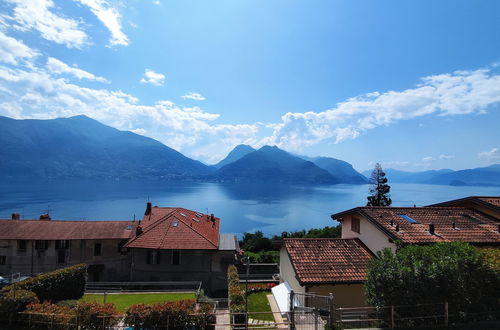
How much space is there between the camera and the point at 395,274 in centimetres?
1160

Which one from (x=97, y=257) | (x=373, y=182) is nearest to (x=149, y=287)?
(x=97, y=257)

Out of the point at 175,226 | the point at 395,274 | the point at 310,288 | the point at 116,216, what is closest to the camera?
the point at 395,274

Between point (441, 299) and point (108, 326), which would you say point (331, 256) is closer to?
point (441, 299)

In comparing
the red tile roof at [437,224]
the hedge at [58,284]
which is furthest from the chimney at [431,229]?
the hedge at [58,284]

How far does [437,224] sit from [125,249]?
3066 cm

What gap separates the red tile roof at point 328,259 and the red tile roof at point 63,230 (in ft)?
75.8

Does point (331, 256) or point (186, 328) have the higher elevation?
point (331, 256)

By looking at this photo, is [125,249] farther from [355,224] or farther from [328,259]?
[355,224]

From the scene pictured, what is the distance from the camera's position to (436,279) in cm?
1153

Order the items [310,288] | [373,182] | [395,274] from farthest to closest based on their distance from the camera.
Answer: [373,182]
[310,288]
[395,274]

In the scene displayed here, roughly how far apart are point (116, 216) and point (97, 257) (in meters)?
81.7

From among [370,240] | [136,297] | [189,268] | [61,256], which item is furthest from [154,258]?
[370,240]

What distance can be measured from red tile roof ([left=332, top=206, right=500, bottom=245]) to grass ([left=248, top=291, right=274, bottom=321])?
9.15m

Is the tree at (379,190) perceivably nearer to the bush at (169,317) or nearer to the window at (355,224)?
the window at (355,224)
